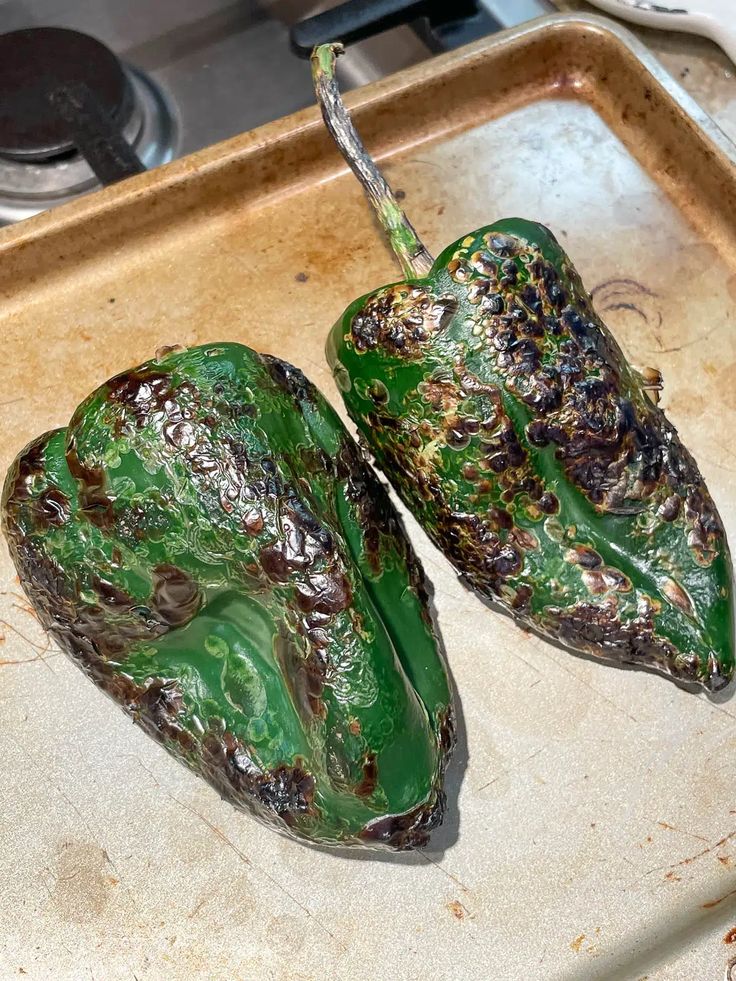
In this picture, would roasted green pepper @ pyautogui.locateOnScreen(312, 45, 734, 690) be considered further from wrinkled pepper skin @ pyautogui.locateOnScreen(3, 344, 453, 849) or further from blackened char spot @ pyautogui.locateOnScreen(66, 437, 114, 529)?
blackened char spot @ pyautogui.locateOnScreen(66, 437, 114, 529)

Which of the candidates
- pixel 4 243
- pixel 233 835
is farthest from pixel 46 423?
pixel 233 835

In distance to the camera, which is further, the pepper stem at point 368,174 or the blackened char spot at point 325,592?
the pepper stem at point 368,174

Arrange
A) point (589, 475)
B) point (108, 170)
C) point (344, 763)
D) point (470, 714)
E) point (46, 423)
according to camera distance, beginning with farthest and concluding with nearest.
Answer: point (108, 170) → point (46, 423) → point (470, 714) → point (589, 475) → point (344, 763)

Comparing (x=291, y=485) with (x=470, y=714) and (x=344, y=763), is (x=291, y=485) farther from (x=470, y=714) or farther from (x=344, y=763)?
(x=470, y=714)

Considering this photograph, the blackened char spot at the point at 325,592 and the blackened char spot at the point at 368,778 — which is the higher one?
the blackened char spot at the point at 325,592

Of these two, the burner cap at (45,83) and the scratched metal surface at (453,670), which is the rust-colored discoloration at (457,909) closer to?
the scratched metal surface at (453,670)

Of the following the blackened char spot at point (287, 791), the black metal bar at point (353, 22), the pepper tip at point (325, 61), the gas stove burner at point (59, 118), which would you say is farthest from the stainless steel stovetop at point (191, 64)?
the blackened char spot at point (287, 791)

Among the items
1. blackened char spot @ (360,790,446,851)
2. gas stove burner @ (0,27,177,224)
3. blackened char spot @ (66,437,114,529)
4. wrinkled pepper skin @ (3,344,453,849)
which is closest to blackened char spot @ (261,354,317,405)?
wrinkled pepper skin @ (3,344,453,849)
